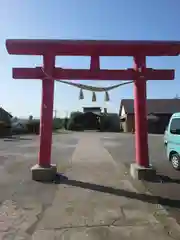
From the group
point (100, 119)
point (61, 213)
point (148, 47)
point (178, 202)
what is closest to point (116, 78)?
point (148, 47)

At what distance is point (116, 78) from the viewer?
30.1ft

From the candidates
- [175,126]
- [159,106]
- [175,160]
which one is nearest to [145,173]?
[175,160]

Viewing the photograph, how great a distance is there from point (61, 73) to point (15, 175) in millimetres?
3592

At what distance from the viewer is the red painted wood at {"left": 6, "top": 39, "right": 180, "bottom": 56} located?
28.6ft

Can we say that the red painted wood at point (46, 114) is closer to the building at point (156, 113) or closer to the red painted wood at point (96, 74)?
the red painted wood at point (96, 74)

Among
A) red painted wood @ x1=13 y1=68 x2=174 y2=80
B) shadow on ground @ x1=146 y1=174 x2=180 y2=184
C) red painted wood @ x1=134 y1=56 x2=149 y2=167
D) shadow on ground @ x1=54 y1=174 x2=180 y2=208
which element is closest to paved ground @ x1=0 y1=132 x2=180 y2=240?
shadow on ground @ x1=54 y1=174 x2=180 y2=208

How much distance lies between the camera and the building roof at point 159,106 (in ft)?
169

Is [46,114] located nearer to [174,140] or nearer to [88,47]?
[88,47]

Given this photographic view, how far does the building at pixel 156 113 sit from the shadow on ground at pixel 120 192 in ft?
134

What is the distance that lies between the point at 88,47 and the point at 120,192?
4163mm

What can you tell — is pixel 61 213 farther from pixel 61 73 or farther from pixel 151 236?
pixel 61 73

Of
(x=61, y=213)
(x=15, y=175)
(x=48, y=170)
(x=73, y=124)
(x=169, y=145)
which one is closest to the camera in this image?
(x=61, y=213)

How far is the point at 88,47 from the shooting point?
8.86 metres

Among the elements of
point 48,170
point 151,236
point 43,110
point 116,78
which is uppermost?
point 116,78
